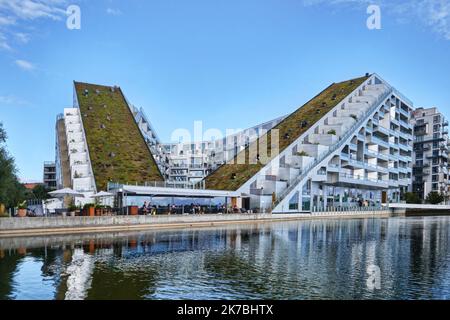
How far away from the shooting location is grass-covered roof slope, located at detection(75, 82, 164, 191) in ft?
199

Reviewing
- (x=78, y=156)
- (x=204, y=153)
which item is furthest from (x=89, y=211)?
(x=204, y=153)

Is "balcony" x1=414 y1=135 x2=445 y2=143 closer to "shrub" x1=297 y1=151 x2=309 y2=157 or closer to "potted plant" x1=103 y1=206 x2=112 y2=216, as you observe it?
"shrub" x1=297 y1=151 x2=309 y2=157

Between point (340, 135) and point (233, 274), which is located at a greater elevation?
point (340, 135)

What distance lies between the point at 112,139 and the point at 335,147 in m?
37.0

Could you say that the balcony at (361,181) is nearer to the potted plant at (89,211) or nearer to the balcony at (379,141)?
the balcony at (379,141)

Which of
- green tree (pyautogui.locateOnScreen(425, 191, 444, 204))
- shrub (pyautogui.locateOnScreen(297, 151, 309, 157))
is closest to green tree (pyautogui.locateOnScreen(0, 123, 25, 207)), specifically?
shrub (pyautogui.locateOnScreen(297, 151, 309, 157))

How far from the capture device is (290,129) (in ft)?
270

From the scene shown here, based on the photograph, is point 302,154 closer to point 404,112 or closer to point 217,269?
point 404,112

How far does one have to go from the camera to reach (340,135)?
80000 mm
